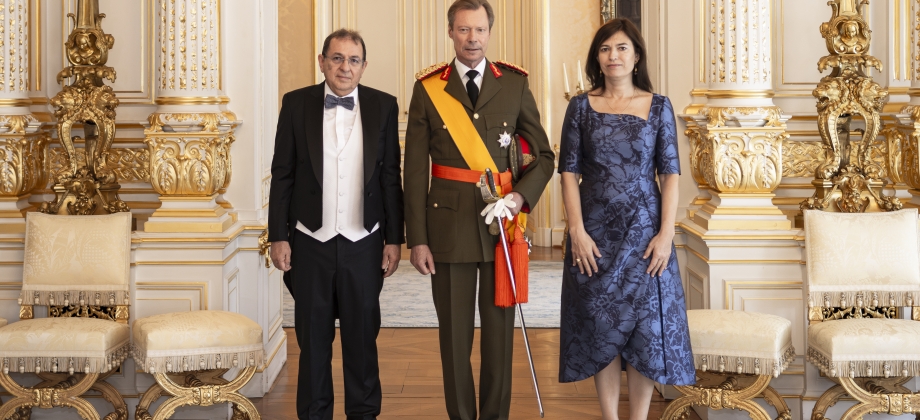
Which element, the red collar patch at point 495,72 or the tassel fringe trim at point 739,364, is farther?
the tassel fringe trim at point 739,364

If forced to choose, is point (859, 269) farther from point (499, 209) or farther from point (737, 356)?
point (499, 209)

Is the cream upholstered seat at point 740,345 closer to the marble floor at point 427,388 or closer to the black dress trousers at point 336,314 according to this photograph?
the marble floor at point 427,388

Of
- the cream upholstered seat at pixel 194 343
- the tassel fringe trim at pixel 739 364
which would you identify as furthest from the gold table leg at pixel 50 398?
the tassel fringe trim at pixel 739 364

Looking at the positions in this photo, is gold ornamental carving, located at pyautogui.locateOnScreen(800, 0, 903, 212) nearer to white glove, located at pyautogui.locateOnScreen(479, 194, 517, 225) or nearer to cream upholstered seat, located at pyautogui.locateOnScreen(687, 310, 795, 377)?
cream upholstered seat, located at pyautogui.locateOnScreen(687, 310, 795, 377)

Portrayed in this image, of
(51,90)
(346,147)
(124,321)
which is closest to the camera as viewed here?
(346,147)

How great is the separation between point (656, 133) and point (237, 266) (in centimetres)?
223

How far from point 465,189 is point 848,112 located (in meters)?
1.81

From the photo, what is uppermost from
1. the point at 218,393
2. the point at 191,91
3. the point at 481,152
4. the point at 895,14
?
the point at 895,14

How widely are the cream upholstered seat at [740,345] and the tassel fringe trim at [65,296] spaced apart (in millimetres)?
2340

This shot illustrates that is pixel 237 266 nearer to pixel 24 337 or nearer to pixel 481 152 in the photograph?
pixel 24 337

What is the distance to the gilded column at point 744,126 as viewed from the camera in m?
4.11

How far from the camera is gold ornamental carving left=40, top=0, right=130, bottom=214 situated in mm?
4141

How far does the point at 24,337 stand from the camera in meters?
3.60

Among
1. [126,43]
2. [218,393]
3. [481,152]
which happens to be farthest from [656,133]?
[126,43]
